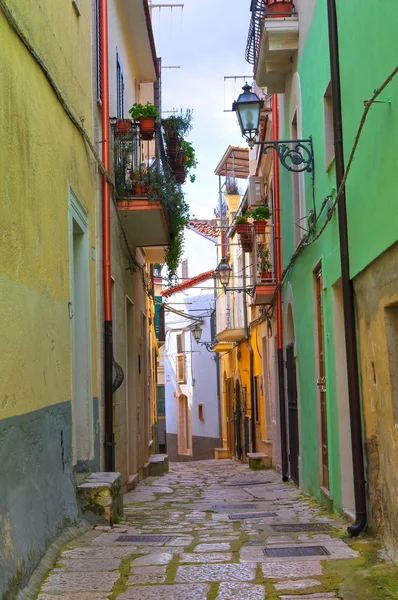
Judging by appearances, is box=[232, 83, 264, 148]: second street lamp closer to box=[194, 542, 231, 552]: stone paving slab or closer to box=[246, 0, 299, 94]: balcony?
box=[246, 0, 299, 94]: balcony

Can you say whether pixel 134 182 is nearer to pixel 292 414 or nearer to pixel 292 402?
pixel 292 402

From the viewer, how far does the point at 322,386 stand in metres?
9.79

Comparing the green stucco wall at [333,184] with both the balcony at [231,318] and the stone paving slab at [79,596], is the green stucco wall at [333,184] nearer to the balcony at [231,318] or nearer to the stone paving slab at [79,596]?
the stone paving slab at [79,596]

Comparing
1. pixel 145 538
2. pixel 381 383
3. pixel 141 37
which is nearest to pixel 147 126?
pixel 141 37

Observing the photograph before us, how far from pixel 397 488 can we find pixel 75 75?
5.20 m

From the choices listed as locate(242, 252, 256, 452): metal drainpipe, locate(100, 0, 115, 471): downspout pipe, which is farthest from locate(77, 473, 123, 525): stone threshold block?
locate(242, 252, 256, 452): metal drainpipe

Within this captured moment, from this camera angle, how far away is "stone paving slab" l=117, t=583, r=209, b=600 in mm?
4918

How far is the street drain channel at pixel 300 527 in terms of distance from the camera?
7.54m

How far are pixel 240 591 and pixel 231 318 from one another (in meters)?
21.0

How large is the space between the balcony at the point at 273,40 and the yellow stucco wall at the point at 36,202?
151 inches

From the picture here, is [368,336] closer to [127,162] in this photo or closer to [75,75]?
[75,75]

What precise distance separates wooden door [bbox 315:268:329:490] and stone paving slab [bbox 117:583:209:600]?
15.4 feet

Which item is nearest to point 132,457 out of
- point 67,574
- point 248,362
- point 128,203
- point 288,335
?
point 288,335

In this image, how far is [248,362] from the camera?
2344 centimetres
